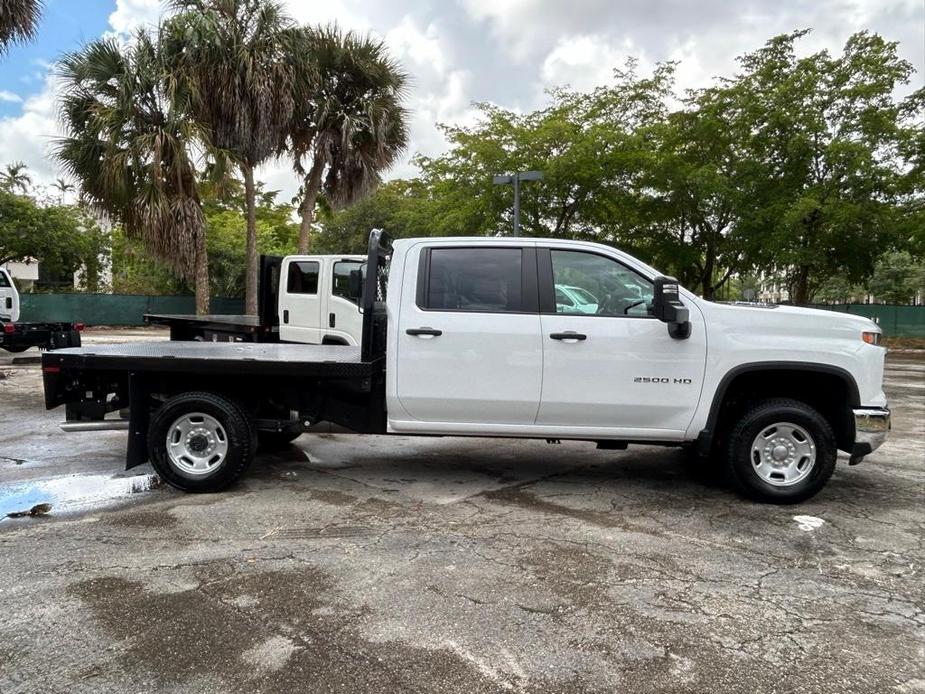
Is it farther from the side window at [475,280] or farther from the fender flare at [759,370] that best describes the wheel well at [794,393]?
the side window at [475,280]

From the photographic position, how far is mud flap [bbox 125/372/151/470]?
17.2ft

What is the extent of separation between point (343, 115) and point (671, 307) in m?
14.5

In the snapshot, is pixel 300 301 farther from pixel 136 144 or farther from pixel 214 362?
pixel 136 144

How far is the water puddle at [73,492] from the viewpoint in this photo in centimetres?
491

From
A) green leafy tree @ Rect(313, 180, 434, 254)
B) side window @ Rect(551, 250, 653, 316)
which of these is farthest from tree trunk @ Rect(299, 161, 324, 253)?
green leafy tree @ Rect(313, 180, 434, 254)

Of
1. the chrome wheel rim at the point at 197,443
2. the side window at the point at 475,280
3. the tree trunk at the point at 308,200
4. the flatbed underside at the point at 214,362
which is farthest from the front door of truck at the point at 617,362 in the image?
the tree trunk at the point at 308,200

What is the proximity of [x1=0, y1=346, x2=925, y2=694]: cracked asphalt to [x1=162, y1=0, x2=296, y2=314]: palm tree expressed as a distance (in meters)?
12.0

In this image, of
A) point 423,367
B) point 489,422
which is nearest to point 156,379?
point 423,367

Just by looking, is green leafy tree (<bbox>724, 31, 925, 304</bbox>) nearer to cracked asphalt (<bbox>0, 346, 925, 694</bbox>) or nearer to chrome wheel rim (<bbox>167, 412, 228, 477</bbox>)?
cracked asphalt (<bbox>0, 346, 925, 694</bbox>)

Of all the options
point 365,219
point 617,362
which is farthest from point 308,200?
point 365,219

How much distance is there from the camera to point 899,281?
61.0 m

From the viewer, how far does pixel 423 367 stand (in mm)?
5070

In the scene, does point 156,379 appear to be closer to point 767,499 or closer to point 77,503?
point 77,503

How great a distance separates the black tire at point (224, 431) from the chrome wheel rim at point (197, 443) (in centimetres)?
3
